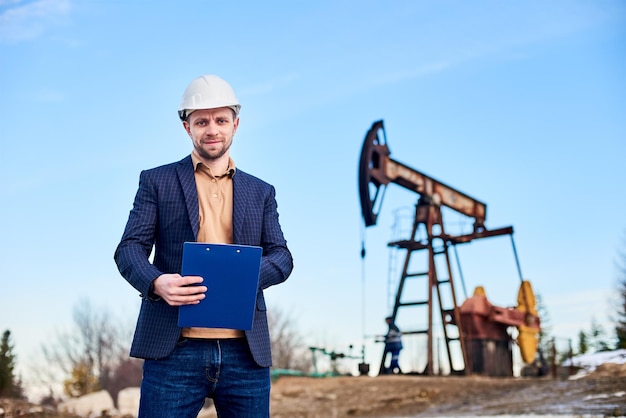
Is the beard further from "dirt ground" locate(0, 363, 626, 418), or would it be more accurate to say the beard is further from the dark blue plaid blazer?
"dirt ground" locate(0, 363, 626, 418)

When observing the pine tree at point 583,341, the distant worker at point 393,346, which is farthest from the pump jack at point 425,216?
the pine tree at point 583,341

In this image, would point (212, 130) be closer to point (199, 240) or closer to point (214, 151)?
point (214, 151)

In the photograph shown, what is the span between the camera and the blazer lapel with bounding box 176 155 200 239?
2629mm

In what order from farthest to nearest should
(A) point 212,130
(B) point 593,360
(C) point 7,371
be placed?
(C) point 7,371 < (B) point 593,360 < (A) point 212,130

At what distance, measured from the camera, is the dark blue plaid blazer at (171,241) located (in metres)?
2.55

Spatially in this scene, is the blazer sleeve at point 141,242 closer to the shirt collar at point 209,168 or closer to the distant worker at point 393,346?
the shirt collar at point 209,168

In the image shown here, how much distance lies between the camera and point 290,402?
16984 millimetres

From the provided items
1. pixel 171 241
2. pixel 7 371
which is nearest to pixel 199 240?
pixel 171 241

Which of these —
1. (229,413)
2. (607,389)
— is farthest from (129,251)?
(607,389)

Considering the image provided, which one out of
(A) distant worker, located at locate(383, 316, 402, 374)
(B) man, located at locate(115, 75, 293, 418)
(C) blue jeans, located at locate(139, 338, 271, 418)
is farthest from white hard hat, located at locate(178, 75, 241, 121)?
(A) distant worker, located at locate(383, 316, 402, 374)

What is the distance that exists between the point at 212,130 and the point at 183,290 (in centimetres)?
59

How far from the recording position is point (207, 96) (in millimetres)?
2660

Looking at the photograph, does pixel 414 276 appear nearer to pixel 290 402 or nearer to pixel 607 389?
pixel 290 402

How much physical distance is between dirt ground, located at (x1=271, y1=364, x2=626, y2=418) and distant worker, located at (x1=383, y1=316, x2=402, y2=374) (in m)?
1.02
